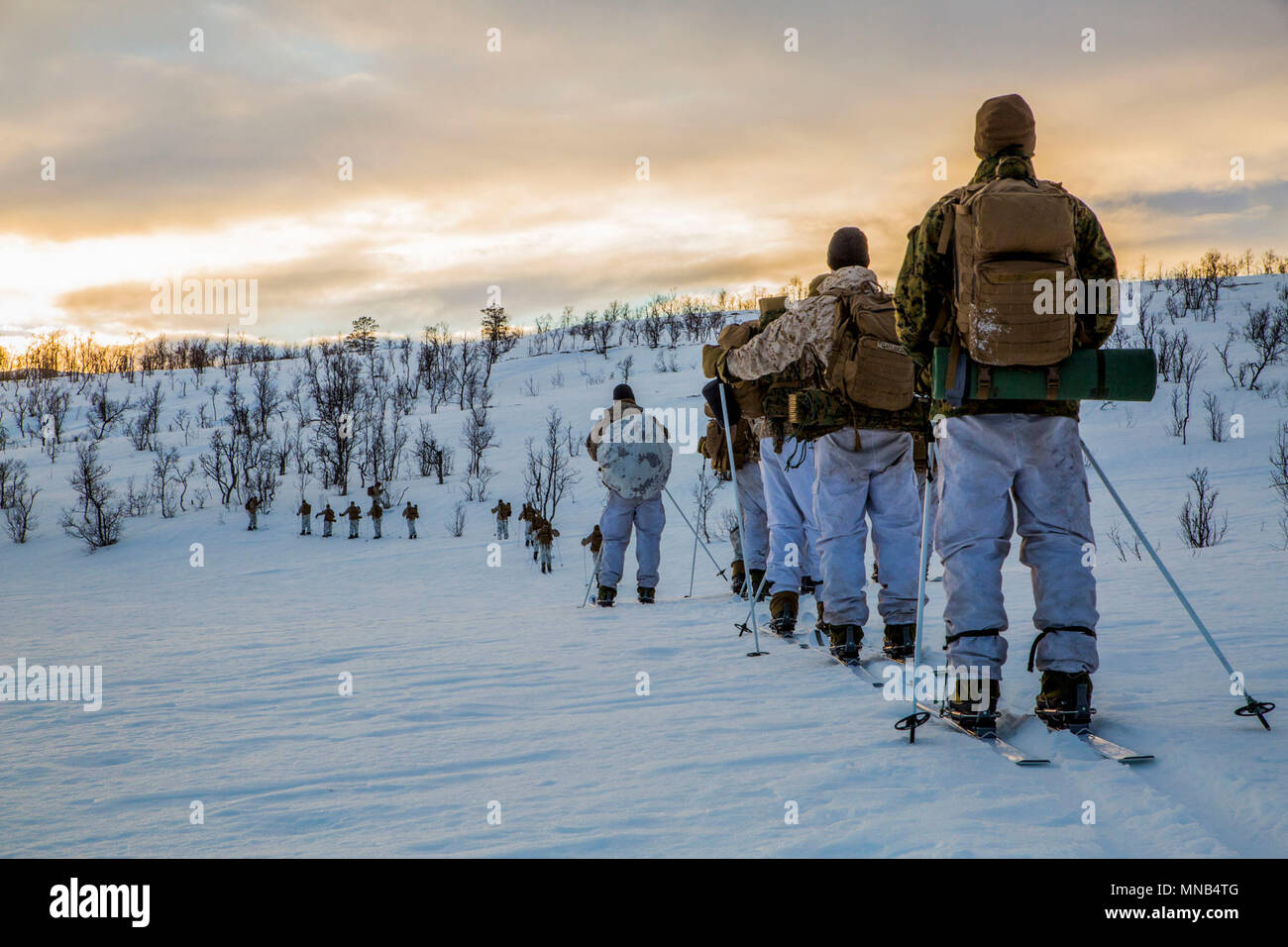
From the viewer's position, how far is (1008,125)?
315 centimetres

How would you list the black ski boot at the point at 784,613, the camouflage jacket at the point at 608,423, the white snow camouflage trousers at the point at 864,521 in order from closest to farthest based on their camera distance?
1. the white snow camouflage trousers at the point at 864,521
2. the black ski boot at the point at 784,613
3. the camouflage jacket at the point at 608,423

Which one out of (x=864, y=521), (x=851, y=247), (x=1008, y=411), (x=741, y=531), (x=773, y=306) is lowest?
(x=741, y=531)

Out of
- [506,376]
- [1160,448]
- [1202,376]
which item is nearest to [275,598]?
[1160,448]

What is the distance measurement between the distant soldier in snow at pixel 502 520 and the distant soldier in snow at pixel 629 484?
8.43 m

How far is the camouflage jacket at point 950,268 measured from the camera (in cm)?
312

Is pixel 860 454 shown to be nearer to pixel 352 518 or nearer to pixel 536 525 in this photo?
pixel 536 525

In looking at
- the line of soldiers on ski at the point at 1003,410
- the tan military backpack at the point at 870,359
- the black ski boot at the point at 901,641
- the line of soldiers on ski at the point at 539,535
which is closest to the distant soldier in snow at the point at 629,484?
the line of soldiers on ski at the point at 539,535

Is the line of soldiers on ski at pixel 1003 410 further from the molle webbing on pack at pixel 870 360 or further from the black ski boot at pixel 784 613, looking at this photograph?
the black ski boot at pixel 784 613

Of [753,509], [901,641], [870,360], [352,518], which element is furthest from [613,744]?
[352,518]

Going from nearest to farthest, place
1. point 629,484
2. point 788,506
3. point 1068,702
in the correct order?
point 1068,702 < point 788,506 < point 629,484

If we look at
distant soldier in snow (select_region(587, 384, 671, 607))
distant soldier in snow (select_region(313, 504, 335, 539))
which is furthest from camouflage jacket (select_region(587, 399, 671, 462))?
distant soldier in snow (select_region(313, 504, 335, 539))

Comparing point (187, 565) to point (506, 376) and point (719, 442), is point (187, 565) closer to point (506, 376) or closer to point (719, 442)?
point (719, 442)

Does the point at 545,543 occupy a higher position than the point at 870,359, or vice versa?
the point at 870,359

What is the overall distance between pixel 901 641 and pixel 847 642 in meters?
0.28
